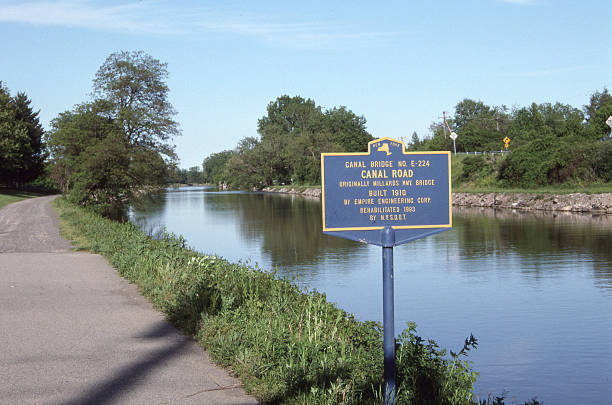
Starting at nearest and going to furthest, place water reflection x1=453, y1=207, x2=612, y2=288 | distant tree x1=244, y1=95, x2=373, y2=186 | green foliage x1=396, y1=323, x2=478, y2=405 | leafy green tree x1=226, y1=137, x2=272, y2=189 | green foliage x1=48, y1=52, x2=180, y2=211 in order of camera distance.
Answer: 1. green foliage x1=396, y1=323, x2=478, y2=405
2. water reflection x1=453, y1=207, x2=612, y2=288
3. green foliage x1=48, y1=52, x2=180, y2=211
4. distant tree x1=244, y1=95, x2=373, y2=186
5. leafy green tree x1=226, y1=137, x2=272, y2=189

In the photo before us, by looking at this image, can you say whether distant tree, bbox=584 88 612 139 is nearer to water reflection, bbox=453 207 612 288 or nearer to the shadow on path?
water reflection, bbox=453 207 612 288

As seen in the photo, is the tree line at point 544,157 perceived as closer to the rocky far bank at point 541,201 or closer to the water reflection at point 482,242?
the rocky far bank at point 541,201

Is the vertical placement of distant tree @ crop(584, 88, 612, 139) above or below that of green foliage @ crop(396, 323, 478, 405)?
above

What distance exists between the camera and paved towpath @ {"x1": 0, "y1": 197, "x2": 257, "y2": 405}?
6.26 metres

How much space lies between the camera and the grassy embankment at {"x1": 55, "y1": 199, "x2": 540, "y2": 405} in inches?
255

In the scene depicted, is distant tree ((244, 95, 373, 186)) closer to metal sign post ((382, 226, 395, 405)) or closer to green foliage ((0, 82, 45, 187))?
green foliage ((0, 82, 45, 187))

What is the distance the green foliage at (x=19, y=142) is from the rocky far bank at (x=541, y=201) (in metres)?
54.6

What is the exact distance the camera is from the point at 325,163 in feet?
21.6

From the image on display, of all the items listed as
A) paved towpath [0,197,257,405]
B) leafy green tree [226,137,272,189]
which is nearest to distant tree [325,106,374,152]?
leafy green tree [226,137,272,189]

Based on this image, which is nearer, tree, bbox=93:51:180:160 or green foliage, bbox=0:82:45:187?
tree, bbox=93:51:180:160

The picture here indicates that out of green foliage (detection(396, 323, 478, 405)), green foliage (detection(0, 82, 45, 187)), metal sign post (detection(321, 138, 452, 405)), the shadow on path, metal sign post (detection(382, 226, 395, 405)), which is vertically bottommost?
green foliage (detection(396, 323, 478, 405))

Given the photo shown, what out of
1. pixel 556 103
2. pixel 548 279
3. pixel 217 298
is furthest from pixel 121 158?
pixel 556 103

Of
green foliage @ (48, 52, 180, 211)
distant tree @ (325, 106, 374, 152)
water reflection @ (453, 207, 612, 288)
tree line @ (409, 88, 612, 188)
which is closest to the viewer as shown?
water reflection @ (453, 207, 612, 288)

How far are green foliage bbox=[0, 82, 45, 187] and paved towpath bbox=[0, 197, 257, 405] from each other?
7189 centimetres
